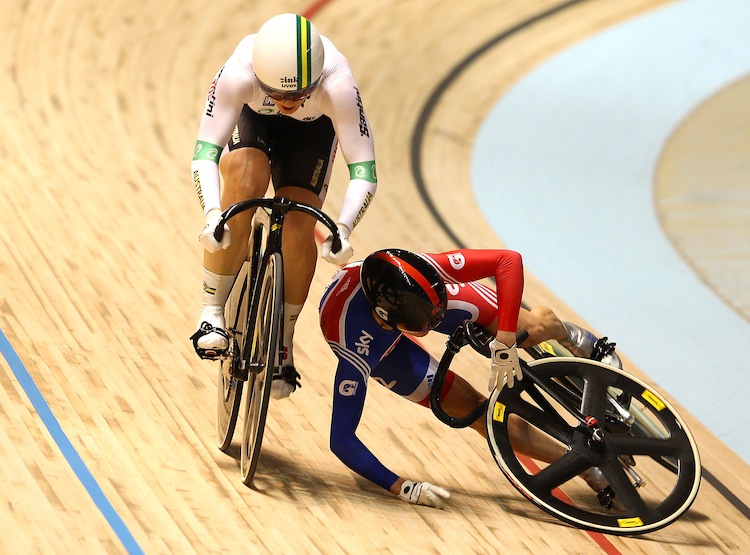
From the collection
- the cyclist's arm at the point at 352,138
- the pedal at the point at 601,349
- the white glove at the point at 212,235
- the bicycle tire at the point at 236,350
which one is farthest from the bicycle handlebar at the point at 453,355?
the white glove at the point at 212,235

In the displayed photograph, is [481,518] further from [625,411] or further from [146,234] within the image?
[146,234]

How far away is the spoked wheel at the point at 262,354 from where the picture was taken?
3033mm

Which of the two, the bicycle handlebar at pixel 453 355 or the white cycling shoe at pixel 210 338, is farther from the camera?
the bicycle handlebar at pixel 453 355

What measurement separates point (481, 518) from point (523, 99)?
425 cm

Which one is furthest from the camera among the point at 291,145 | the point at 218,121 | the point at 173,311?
the point at 173,311

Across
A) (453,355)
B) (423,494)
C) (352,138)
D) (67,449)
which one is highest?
(352,138)

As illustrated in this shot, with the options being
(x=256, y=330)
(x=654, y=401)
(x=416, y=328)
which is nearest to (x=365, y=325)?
(x=416, y=328)

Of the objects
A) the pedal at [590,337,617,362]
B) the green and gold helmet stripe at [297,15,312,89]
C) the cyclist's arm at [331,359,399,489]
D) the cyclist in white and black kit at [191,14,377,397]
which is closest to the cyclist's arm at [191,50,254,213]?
the cyclist in white and black kit at [191,14,377,397]

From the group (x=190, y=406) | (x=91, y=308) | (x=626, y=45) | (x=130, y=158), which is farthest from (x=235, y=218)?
(x=626, y=45)

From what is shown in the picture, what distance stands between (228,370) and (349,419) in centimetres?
42

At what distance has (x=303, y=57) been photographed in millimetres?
3051

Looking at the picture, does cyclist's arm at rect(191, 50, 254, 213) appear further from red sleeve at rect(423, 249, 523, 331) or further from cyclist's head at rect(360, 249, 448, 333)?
red sleeve at rect(423, 249, 523, 331)

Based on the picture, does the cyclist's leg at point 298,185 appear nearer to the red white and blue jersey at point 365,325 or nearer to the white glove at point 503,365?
the red white and blue jersey at point 365,325

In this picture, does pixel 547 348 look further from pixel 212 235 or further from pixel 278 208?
pixel 212 235
